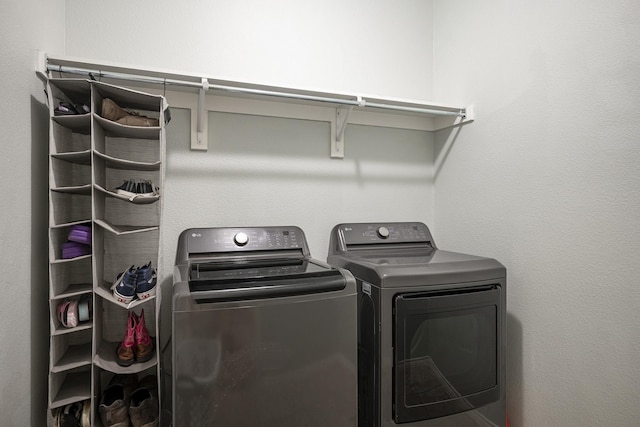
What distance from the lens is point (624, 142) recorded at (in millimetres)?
1075

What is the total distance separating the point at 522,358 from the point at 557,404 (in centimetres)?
19

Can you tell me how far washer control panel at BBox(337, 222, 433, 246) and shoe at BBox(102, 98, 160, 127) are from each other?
102cm

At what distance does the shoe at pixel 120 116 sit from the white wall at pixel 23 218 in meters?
0.22

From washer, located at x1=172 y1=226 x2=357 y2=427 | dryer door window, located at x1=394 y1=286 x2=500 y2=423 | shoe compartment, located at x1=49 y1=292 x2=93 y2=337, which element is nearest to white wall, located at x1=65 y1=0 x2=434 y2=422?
shoe compartment, located at x1=49 y1=292 x2=93 y2=337

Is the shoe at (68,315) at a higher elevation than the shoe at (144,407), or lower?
higher

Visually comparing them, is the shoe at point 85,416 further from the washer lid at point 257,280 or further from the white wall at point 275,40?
the white wall at point 275,40

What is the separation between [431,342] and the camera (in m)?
1.21

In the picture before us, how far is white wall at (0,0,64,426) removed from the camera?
0.96 m

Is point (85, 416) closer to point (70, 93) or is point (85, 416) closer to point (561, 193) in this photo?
point (70, 93)

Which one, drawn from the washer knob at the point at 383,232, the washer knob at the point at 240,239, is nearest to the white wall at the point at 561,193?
the washer knob at the point at 383,232

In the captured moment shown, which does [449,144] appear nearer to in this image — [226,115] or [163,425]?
[226,115]

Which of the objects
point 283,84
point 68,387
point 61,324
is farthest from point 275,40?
point 68,387

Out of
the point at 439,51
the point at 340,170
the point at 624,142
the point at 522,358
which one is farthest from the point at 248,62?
the point at 522,358

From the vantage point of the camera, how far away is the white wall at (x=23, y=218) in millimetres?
962
